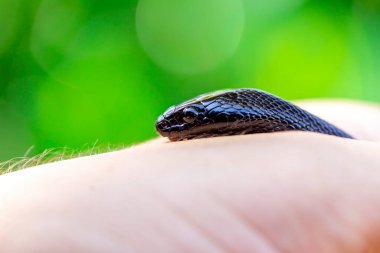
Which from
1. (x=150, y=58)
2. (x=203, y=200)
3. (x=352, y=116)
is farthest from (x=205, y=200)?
(x=150, y=58)

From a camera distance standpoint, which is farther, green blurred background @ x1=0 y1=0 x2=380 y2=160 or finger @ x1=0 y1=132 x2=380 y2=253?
green blurred background @ x1=0 y1=0 x2=380 y2=160

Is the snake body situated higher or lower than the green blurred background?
higher

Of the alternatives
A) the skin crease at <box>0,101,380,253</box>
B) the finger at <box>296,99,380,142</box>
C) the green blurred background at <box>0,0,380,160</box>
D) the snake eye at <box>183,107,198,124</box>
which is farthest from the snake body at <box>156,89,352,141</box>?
the green blurred background at <box>0,0,380,160</box>

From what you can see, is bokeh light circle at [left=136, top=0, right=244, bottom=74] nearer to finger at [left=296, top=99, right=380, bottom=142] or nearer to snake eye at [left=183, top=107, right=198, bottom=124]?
finger at [left=296, top=99, right=380, bottom=142]

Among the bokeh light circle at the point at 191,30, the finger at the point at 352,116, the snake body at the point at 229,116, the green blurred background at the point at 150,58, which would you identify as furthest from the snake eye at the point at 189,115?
the bokeh light circle at the point at 191,30

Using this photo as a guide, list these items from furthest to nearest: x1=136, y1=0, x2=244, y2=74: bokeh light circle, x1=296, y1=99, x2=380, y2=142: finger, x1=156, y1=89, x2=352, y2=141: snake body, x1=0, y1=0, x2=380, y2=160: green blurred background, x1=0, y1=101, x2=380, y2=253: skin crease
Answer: x1=136, y1=0, x2=244, y2=74: bokeh light circle
x1=0, y1=0, x2=380, y2=160: green blurred background
x1=296, y1=99, x2=380, y2=142: finger
x1=156, y1=89, x2=352, y2=141: snake body
x1=0, y1=101, x2=380, y2=253: skin crease

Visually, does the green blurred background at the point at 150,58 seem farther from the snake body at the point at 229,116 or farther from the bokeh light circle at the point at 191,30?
the snake body at the point at 229,116
